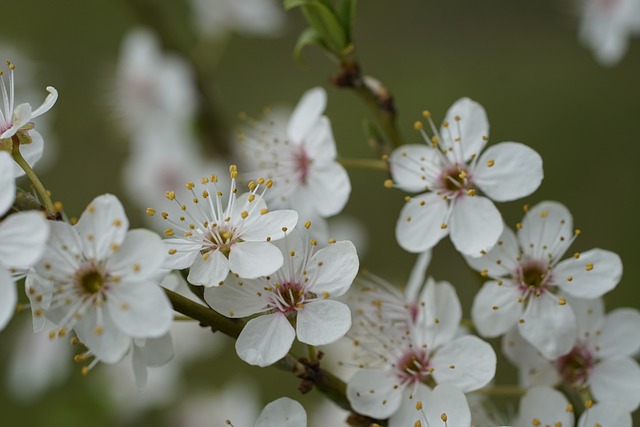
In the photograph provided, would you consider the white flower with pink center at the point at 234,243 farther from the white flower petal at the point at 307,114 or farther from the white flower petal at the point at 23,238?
the white flower petal at the point at 307,114

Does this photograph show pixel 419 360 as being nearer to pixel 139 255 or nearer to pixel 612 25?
pixel 139 255

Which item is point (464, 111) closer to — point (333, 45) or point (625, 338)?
point (333, 45)

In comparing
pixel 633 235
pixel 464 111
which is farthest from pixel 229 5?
pixel 633 235

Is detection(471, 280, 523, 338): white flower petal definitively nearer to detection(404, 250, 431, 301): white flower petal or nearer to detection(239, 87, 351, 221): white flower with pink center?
detection(404, 250, 431, 301): white flower petal

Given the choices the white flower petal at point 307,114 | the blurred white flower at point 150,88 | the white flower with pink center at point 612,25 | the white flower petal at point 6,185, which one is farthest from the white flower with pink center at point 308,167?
the white flower with pink center at point 612,25

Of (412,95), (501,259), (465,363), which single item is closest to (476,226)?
(501,259)

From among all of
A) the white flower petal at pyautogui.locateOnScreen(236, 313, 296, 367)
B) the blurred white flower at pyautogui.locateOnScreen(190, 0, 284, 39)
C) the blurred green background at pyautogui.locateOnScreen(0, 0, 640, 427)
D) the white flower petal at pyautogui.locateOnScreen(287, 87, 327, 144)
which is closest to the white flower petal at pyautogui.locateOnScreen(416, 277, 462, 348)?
the white flower petal at pyautogui.locateOnScreen(236, 313, 296, 367)

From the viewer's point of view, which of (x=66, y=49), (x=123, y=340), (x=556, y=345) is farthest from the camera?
(x=66, y=49)
